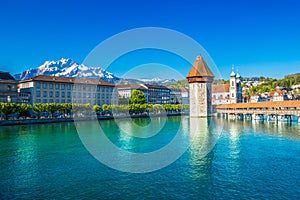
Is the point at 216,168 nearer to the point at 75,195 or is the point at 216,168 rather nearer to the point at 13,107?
the point at 75,195

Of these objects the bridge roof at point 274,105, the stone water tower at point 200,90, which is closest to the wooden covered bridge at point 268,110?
the bridge roof at point 274,105

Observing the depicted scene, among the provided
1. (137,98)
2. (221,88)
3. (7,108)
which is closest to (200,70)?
(137,98)

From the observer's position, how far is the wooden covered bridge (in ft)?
129

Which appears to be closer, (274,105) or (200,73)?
(274,105)

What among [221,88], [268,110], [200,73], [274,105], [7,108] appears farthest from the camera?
[221,88]

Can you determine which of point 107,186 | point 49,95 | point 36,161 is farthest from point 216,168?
point 49,95

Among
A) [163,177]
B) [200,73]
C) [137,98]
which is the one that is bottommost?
[163,177]

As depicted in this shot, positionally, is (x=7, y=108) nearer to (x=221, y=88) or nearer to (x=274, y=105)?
(x=274, y=105)

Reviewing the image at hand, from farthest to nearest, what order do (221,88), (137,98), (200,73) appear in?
1. (221,88)
2. (200,73)
3. (137,98)

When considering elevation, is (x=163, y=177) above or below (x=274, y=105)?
below

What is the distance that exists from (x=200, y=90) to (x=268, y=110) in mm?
24362

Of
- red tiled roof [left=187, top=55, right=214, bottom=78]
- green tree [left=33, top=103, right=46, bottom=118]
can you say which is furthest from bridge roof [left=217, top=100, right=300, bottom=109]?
green tree [left=33, top=103, right=46, bottom=118]

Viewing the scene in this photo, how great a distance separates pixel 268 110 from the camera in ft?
146

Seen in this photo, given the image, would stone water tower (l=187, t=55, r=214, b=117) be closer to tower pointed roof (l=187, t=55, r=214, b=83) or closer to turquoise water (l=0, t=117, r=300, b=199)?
tower pointed roof (l=187, t=55, r=214, b=83)
